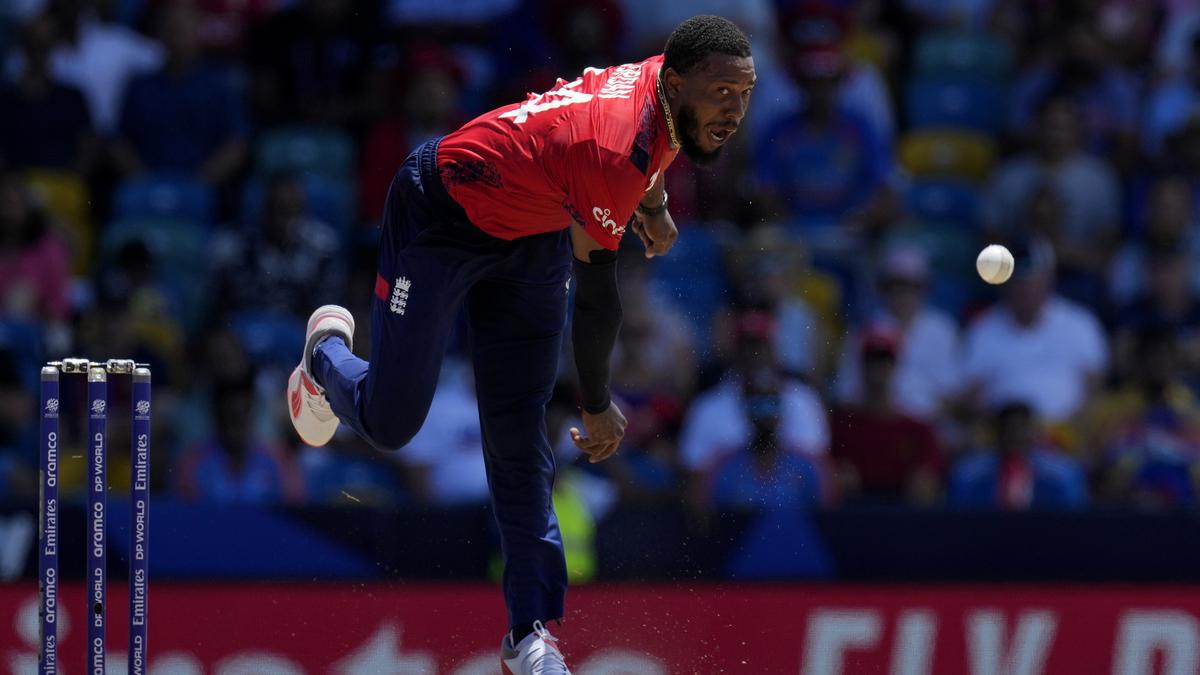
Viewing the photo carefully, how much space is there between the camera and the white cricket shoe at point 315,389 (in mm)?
6652

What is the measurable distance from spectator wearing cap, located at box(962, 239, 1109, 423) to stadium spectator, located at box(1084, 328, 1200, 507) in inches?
7.3

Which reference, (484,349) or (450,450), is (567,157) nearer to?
(484,349)

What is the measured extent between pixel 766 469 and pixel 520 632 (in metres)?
3.05

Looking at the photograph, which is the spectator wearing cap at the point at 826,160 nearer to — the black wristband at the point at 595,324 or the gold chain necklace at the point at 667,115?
the black wristband at the point at 595,324

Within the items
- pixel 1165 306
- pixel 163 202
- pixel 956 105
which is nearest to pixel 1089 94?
pixel 956 105

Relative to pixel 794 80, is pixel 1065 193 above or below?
below

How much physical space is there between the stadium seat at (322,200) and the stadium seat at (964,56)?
410 cm

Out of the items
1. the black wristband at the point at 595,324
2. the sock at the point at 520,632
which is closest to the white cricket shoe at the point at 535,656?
the sock at the point at 520,632

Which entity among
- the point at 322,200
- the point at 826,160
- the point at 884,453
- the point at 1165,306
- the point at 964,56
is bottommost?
the point at 884,453

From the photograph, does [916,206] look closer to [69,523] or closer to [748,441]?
[748,441]

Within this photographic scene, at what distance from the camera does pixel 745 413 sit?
9.52 m

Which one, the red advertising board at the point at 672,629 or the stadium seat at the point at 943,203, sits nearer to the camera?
the red advertising board at the point at 672,629

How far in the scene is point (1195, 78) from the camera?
12.1 meters

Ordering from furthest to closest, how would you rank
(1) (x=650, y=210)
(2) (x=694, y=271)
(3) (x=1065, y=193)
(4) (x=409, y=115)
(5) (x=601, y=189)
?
(3) (x=1065, y=193) → (4) (x=409, y=115) → (2) (x=694, y=271) → (1) (x=650, y=210) → (5) (x=601, y=189)
